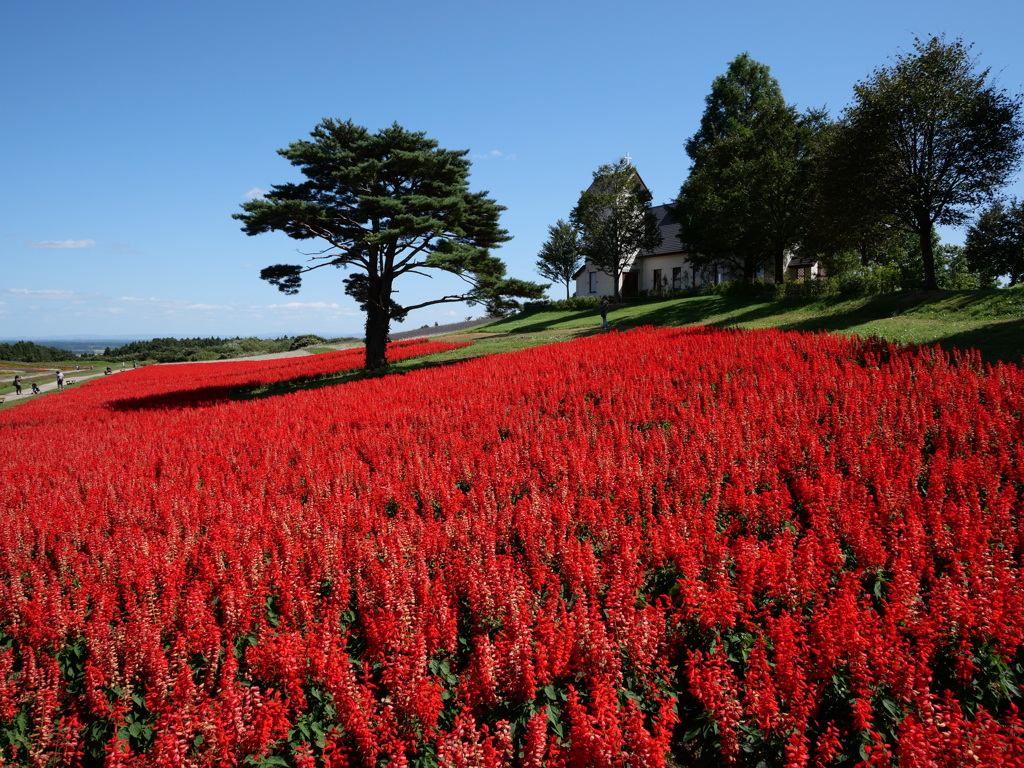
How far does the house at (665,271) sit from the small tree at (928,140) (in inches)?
725

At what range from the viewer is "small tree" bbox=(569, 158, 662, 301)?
134ft

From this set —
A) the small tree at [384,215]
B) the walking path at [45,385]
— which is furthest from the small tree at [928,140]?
the walking path at [45,385]

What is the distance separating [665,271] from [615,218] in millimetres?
8337

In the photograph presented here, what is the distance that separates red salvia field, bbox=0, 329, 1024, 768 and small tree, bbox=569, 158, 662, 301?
108ft

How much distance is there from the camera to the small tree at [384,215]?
21.1 m

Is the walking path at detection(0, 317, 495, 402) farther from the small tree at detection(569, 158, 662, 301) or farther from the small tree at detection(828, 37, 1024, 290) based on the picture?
the small tree at detection(828, 37, 1024, 290)

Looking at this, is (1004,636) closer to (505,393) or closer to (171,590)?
(171,590)

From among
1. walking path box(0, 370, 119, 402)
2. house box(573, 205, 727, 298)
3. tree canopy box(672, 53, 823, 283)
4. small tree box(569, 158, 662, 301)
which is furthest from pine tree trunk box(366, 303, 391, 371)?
house box(573, 205, 727, 298)

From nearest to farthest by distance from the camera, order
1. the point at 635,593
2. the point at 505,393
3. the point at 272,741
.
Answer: the point at 272,741 < the point at 635,593 < the point at 505,393

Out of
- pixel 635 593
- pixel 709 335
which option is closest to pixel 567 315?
pixel 709 335

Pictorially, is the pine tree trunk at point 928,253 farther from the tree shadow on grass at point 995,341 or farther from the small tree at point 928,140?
the tree shadow on grass at point 995,341

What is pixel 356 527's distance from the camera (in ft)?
21.7

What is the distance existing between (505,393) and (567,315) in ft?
109

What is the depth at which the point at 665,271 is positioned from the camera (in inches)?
1854
